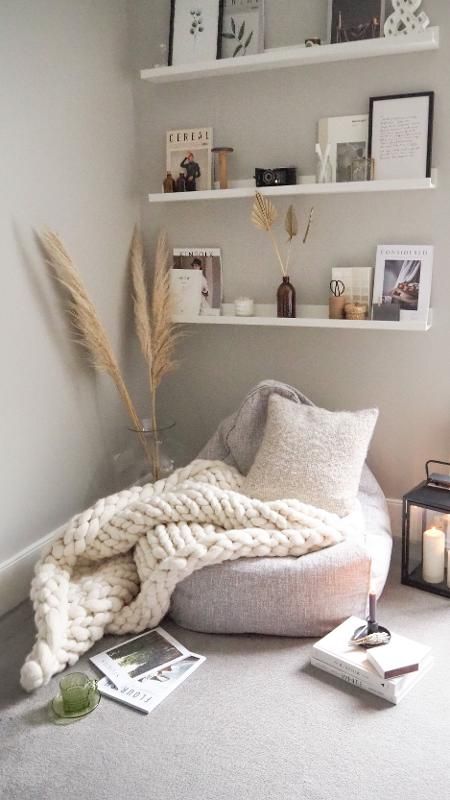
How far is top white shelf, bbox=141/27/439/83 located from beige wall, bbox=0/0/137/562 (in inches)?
10.7

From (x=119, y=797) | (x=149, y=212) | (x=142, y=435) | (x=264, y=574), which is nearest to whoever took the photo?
(x=119, y=797)

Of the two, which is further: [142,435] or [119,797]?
[142,435]

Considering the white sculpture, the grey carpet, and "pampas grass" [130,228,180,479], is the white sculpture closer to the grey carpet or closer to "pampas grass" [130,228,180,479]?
"pampas grass" [130,228,180,479]

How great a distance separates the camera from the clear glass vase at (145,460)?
2.92 meters

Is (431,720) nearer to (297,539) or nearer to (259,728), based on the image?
(259,728)

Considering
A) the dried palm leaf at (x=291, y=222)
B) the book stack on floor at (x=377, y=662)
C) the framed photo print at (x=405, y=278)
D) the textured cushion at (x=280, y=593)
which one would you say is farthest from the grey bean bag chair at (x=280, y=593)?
the dried palm leaf at (x=291, y=222)

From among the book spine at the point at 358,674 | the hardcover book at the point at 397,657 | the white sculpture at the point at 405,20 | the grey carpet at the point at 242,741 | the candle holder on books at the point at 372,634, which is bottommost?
the grey carpet at the point at 242,741

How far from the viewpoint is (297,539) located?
7.24 ft

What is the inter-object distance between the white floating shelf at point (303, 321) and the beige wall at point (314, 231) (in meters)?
0.05

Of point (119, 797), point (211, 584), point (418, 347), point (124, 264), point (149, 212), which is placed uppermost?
point (149, 212)

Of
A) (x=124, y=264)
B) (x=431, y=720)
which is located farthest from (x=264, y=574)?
(x=124, y=264)

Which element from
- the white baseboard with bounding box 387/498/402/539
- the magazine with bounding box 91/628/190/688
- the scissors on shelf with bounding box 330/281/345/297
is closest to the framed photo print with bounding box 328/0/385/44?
the scissors on shelf with bounding box 330/281/345/297

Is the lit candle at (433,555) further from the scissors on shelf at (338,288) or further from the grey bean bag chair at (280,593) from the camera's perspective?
the scissors on shelf at (338,288)

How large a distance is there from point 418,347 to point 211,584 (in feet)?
4.09
